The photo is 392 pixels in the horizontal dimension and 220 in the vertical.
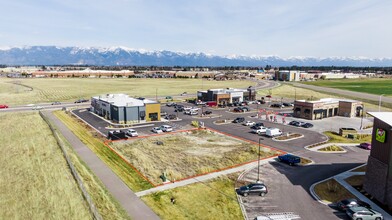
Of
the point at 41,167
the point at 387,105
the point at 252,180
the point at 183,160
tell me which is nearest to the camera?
the point at 252,180

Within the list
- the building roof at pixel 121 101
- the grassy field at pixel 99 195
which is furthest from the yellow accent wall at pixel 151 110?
the grassy field at pixel 99 195

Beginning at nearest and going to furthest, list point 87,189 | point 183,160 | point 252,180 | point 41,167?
point 87,189 → point 252,180 → point 41,167 → point 183,160

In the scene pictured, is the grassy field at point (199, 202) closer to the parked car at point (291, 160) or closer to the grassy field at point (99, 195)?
the grassy field at point (99, 195)

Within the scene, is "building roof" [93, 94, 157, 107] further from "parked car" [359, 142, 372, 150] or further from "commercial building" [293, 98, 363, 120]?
"parked car" [359, 142, 372, 150]

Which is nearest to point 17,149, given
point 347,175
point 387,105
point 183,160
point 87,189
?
point 87,189

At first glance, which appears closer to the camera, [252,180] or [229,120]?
[252,180]

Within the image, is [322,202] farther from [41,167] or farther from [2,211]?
[41,167]

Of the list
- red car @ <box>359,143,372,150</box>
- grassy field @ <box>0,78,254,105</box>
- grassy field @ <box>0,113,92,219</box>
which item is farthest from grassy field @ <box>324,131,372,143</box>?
grassy field @ <box>0,78,254,105</box>

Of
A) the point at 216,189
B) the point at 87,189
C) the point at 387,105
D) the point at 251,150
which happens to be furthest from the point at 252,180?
the point at 387,105
